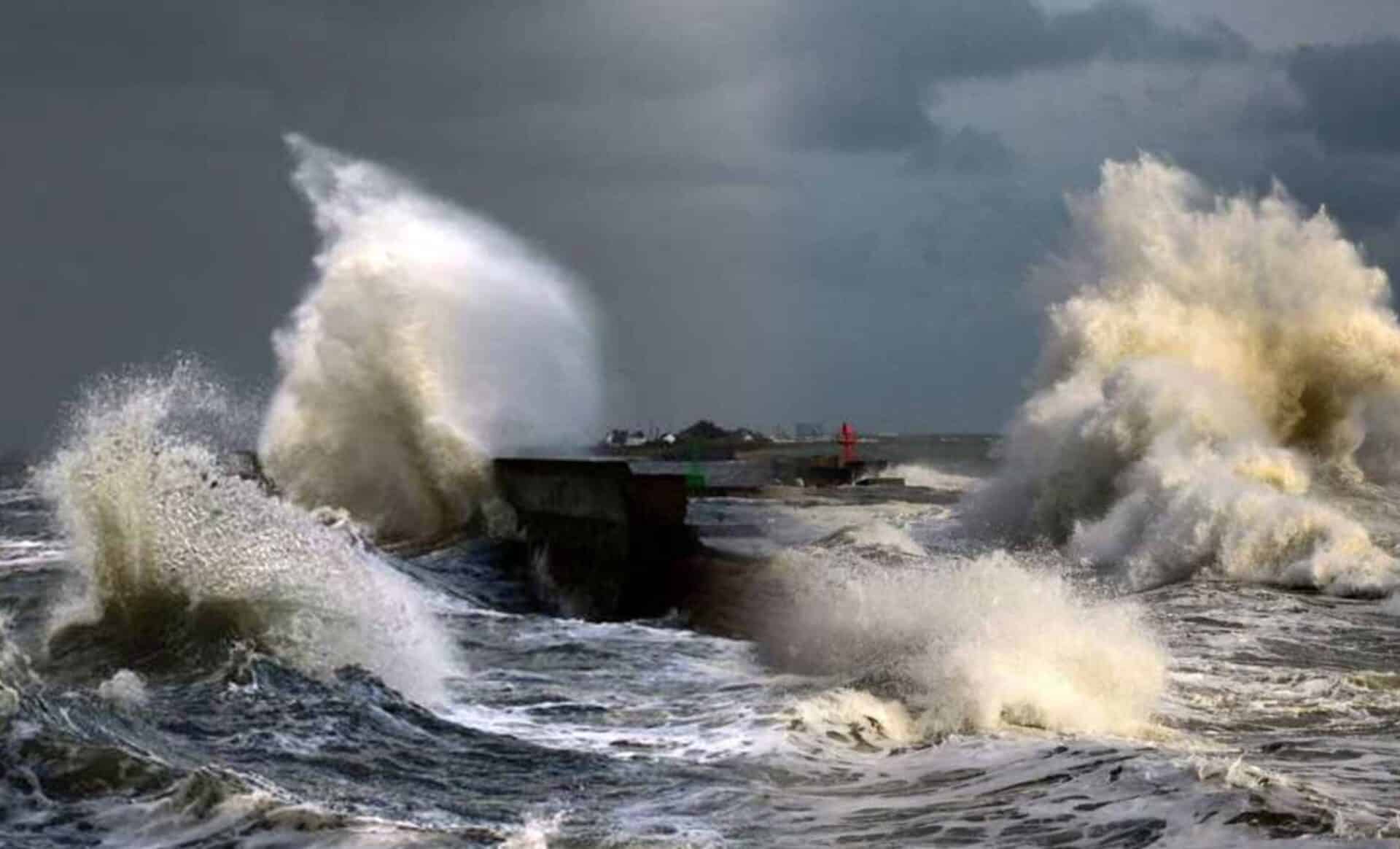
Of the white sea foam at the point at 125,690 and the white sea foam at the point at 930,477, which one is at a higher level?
the white sea foam at the point at 930,477

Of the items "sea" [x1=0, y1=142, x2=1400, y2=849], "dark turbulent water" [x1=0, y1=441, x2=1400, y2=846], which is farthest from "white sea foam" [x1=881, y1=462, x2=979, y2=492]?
"dark turbulent water" [x1=0, y1=441, x2=1400, y2=846]

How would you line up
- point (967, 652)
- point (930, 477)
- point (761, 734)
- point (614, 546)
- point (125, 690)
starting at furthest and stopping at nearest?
point (930, 477) < point (614, 546) < point (967, 652) < point (125, 690) < point (761, 734)

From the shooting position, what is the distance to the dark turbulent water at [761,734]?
7371 millimetres

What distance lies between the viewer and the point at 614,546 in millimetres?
18812

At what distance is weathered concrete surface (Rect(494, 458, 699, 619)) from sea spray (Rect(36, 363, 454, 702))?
9.11 feet

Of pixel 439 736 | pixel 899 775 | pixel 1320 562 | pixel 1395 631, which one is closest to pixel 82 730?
pixel 439 736

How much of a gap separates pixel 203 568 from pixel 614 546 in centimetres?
617

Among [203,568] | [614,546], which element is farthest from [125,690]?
[614,546]

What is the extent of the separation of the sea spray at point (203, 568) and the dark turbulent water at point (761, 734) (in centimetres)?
31

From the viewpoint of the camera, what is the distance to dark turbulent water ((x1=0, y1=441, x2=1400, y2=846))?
290 inches

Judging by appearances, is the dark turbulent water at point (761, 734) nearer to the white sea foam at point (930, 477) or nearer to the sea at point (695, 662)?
the sea at point (695, 662)

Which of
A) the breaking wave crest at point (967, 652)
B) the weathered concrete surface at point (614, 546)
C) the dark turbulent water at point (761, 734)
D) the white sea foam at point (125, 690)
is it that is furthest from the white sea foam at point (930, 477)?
the white sea foam at point (125, 690)

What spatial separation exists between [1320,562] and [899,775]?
41.1ft

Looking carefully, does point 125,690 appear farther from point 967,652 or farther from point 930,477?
point 930,477
